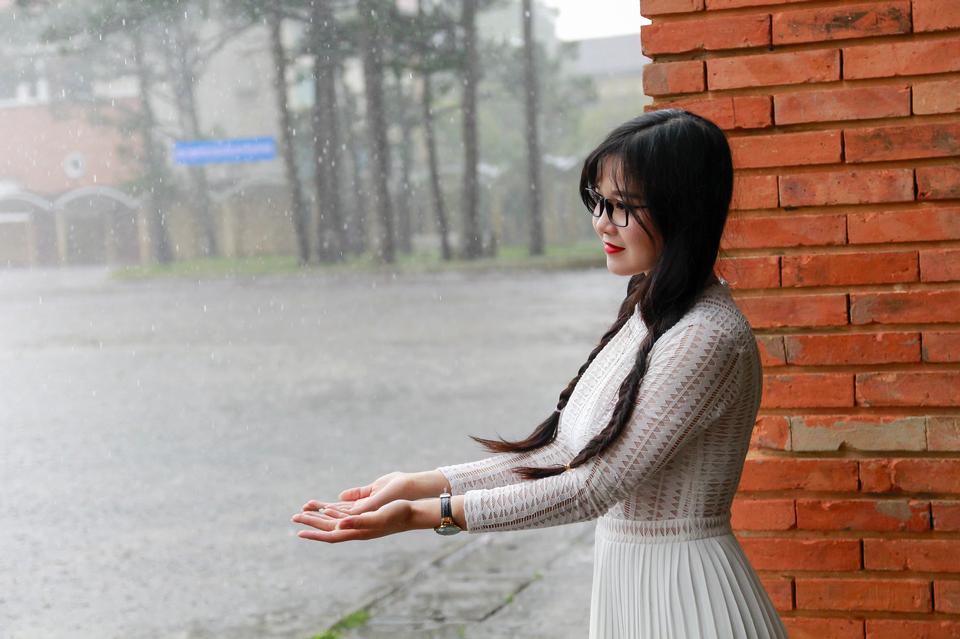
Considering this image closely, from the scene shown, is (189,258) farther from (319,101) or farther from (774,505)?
(774,505)

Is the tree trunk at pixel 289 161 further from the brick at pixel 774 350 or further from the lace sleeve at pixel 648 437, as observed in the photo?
the lace sleeve at pixel 648 437

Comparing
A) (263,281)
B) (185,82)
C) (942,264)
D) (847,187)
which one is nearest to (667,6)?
(847,187)

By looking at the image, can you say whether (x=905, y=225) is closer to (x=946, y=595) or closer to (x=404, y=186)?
(x=946, y=595)

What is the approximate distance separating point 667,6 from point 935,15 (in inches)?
19.7

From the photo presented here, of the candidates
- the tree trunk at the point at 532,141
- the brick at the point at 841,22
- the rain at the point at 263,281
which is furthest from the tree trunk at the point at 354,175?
the brick at the point at 841,22

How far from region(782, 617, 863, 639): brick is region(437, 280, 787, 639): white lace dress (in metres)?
0.74

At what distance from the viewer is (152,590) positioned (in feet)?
17.3

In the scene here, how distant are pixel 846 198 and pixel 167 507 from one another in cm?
512


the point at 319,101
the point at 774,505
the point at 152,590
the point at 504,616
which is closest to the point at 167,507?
the point at 152,590

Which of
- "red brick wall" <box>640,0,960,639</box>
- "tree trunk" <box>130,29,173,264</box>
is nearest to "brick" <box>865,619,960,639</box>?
"red brick wall" <box>640,0,960,639</box>

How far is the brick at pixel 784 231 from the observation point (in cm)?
241

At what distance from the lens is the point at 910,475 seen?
2.42 m

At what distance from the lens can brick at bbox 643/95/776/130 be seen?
243cm

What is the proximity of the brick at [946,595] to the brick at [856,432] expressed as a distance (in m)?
0.27
